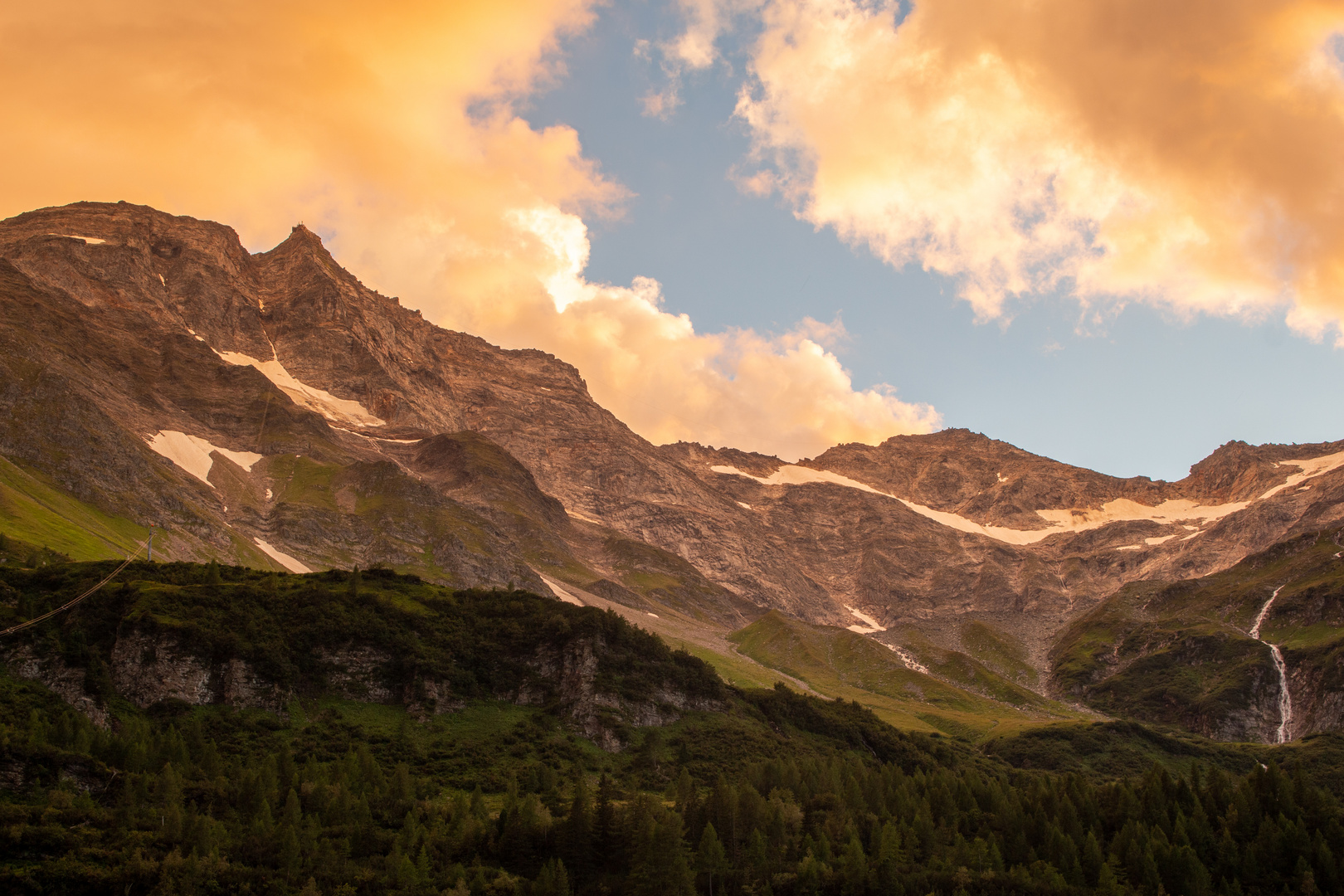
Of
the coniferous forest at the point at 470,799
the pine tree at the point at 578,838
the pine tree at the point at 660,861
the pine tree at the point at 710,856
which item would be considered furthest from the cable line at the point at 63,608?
the pine tree at the point at 710,856

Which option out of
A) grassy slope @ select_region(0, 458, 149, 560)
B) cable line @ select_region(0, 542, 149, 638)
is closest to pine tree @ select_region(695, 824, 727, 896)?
cable line @ select_region(0, 542, 149, 638)

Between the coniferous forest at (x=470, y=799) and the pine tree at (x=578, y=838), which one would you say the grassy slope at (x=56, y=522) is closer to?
the coniferous forest at (x=470, y=799)

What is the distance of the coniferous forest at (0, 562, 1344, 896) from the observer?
8356cm

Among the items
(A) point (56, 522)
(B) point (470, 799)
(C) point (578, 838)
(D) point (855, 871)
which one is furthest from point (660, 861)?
(A) point (56, 522)

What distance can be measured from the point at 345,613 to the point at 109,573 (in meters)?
32.6

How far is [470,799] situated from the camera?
349 ft

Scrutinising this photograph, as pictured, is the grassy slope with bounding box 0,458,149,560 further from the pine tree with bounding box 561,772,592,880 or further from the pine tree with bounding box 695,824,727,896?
the pine tree with bounding box 695,824,727,896

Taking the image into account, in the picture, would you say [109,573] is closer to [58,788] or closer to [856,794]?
[58,788]

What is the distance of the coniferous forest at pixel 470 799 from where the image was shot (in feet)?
274

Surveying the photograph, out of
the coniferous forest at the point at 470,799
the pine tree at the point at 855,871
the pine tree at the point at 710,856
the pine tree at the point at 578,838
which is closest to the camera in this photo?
the coniferous forest at the point at 470,799

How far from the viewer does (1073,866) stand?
334 feet

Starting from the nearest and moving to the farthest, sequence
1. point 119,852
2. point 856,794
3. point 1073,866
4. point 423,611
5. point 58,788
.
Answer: point 119,852 → point 58,788 → point 1073,866 → point 856,794 → point 423,611

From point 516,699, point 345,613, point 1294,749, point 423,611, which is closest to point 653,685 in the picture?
point 516,699

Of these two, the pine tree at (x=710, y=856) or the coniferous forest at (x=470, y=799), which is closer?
the coniferous forest at (x=470, y=799)
